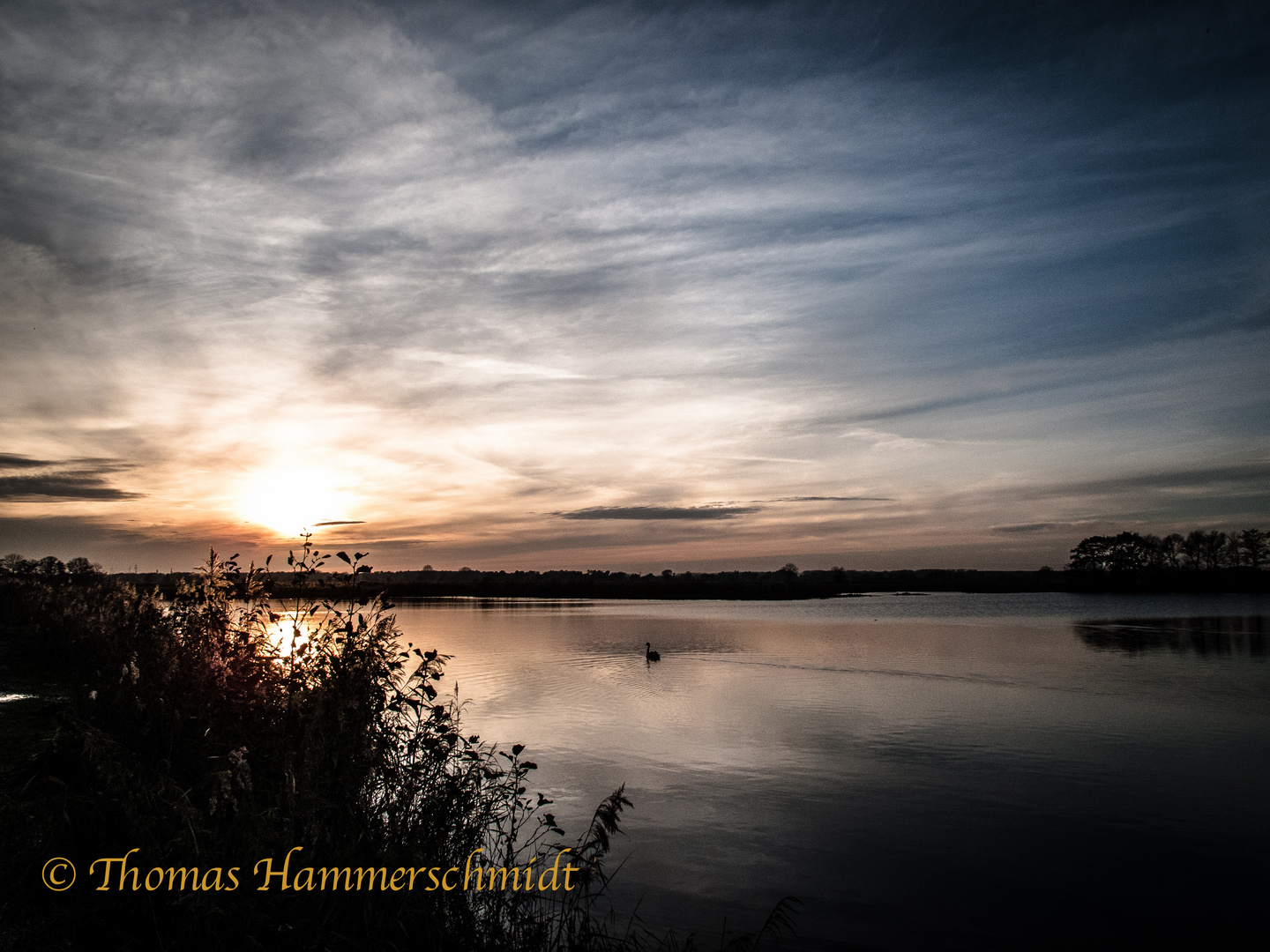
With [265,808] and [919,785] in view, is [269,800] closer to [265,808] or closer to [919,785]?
[265,808]

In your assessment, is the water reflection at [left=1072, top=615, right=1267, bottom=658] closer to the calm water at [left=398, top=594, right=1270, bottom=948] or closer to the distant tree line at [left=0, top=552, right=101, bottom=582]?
the calm water at [left=398, top=594, right=1270, bottom=948]

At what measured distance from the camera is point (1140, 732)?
62.0ft

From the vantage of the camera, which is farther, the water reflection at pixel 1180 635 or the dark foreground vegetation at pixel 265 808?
the water reflection at pixel 1180 635

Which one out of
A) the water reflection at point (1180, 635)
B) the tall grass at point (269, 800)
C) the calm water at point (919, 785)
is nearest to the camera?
the tall grass at point (269, 800)

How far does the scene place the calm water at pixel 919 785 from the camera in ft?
30.9

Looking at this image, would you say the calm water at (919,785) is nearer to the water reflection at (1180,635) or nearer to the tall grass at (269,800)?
the water reflection at (1180,635)

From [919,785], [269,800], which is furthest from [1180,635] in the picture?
[269,800]

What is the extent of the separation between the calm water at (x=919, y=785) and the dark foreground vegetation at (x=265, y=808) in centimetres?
179

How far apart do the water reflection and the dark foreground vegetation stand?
122ft

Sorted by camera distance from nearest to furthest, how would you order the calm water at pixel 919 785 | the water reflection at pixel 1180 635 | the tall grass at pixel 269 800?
the tall grass at pixel 269 800
the calm water at pixel 919 785
the water reflection at pixel 1180 635

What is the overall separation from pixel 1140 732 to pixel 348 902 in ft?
64.7

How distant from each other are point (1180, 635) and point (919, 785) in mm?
39835

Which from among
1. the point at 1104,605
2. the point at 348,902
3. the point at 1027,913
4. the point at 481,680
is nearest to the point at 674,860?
the point at 1027,913

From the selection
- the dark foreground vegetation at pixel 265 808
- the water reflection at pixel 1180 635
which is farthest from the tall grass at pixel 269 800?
the water reflection at pixel 1180 635
